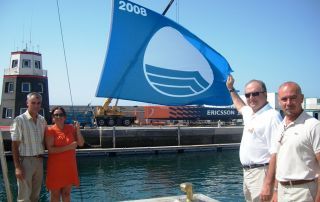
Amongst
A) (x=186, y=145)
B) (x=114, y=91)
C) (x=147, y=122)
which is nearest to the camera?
(x=114, y=91)

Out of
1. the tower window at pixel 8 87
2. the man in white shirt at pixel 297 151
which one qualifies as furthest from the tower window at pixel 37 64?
the man in white shirt at pixel 297 151

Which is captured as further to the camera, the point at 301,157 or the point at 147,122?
the point at 147,122

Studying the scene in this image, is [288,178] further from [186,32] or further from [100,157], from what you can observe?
[100,157]

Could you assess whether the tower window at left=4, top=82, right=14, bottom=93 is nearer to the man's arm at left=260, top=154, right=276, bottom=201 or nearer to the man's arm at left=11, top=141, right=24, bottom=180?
the man's arm at left=11, top=141, right=24, bottom=180

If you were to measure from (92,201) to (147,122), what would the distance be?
28299 millimetres

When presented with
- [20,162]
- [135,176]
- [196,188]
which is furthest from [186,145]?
[20,162]

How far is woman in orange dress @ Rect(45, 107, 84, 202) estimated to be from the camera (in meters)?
4.81

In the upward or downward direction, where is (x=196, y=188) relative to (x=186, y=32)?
downward

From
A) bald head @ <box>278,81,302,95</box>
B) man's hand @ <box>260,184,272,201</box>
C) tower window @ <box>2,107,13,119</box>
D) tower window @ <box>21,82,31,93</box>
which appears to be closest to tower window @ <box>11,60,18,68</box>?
tower window @ <box>21,82,31,93</box>

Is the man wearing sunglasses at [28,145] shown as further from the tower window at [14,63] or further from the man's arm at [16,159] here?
the tower window at [14,63]

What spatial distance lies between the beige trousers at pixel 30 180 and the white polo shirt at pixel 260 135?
2.88m

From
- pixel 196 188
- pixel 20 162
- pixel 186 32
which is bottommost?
pixel 196 188

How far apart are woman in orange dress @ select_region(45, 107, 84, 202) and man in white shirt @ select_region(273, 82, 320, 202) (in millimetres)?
2901

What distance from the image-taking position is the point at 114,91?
9688 millimetres
